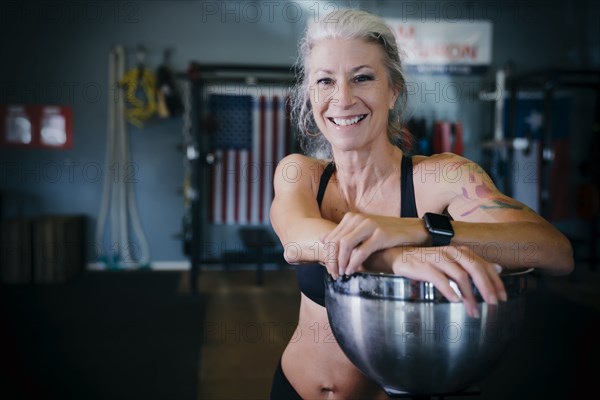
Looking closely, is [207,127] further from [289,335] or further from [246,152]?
[289,335]

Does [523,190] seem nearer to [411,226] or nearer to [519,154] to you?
[519,154]

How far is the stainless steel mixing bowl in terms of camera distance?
52 centimetres

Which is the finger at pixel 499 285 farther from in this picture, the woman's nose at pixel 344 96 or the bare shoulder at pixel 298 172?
the bare shoulder at pixel 298 172

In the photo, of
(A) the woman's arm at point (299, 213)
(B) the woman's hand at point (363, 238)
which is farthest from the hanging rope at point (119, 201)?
(B) the woman's hand at point (363, 238)

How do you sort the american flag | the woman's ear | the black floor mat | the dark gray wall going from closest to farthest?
1. the woman's ear
2. the black floor mat
3. the american flag
4. the dark gray wall

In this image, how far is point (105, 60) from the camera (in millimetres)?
4855

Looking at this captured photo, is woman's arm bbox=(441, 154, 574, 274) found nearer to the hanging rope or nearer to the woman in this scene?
the woman

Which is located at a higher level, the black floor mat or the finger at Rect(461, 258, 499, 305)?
the finger at Rect(461, 258, 499, 305)

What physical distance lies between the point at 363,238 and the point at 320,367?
0.48 meters

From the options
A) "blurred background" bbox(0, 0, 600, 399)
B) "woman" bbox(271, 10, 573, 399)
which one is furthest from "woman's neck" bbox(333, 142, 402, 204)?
"blurred background" bbox(0, 0, 600, 399)

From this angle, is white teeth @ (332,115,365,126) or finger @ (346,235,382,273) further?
white teeth @ (332,115,365,126)

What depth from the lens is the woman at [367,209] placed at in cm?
60

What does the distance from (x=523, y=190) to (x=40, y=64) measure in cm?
472

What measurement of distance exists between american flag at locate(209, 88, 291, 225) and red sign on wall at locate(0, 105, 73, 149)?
1460mm
